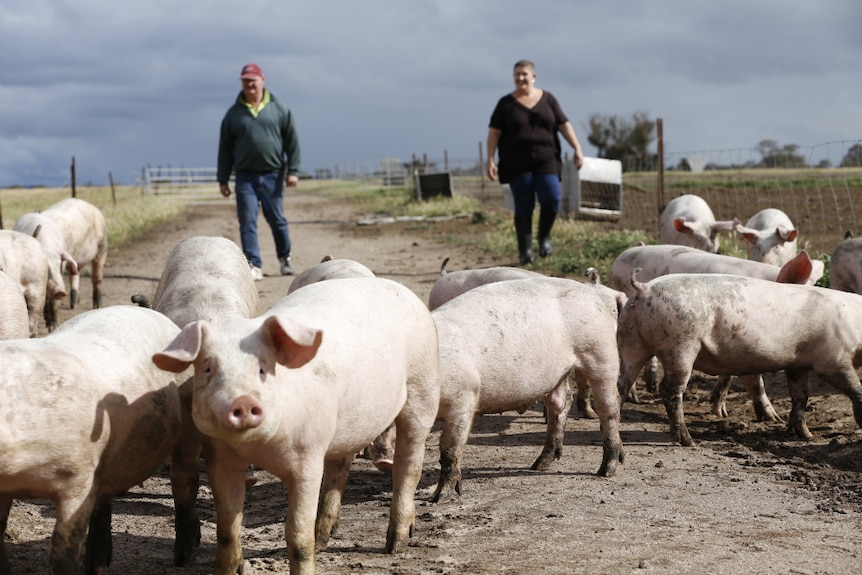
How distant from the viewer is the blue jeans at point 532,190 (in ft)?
36.9

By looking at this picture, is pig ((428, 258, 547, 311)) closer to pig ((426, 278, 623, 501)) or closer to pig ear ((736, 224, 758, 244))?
pig ((426, 278, 623, 501))

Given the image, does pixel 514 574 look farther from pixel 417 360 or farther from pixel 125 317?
pixel 125 317

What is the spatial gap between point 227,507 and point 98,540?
0.54 metres

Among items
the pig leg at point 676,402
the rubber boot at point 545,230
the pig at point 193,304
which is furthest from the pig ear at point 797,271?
the rubber boot at point 545,230

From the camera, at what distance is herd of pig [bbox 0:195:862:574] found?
3.31 metres

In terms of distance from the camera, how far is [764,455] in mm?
5680

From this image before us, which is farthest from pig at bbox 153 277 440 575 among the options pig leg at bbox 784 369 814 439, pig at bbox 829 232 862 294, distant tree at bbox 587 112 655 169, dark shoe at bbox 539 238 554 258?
distant tree at bbox 587 112 655 169

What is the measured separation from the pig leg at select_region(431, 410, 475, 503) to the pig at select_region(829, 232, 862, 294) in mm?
3887

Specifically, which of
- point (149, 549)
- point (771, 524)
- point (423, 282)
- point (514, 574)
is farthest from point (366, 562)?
point (423, 282)

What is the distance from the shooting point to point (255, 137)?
11.2 m

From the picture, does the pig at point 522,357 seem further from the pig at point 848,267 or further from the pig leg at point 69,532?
the pig at point 848,267

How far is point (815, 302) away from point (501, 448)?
1.87m

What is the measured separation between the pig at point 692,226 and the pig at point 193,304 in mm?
5055

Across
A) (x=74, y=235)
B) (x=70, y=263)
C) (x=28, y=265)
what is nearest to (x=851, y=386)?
(x=28, y=265)
